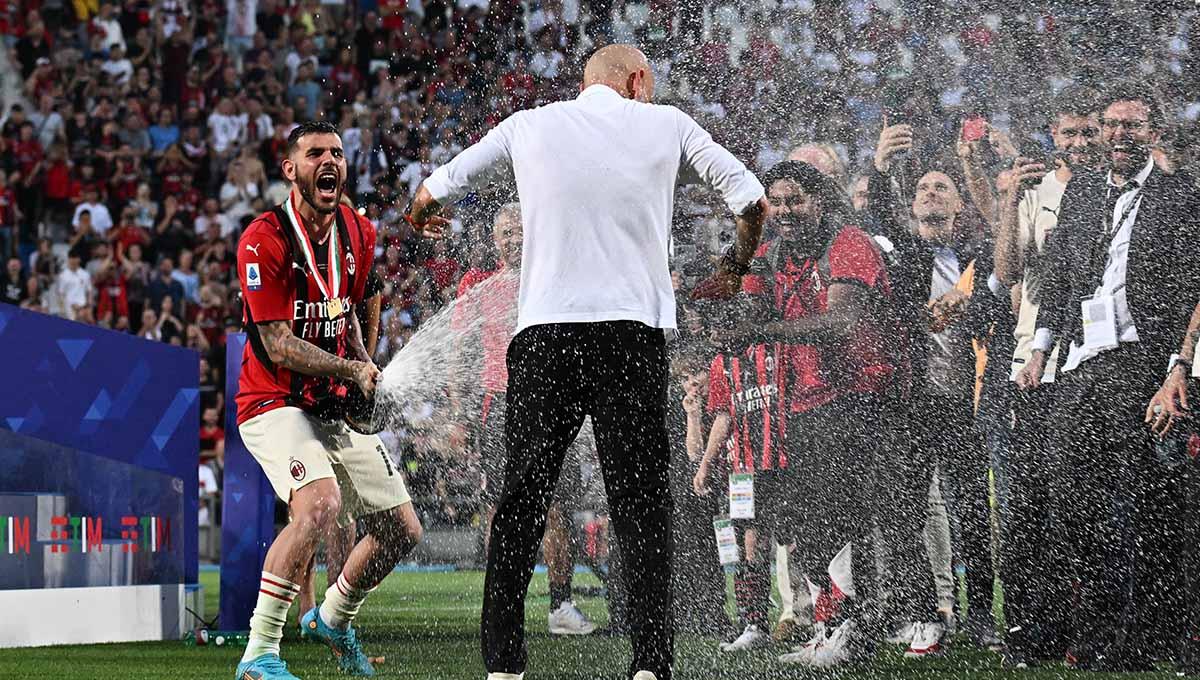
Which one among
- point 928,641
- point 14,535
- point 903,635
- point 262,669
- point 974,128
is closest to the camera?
point 262,669

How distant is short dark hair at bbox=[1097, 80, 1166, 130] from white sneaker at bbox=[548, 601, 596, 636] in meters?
3.78

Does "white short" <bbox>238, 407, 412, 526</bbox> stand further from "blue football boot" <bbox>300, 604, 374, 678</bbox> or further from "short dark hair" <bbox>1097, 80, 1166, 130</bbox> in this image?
→ "short dark hair" <bbox>1097, 80, 1166, 130</bbox>

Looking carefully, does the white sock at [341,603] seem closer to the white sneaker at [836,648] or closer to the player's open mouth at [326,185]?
the player's open mouth at [326,185]

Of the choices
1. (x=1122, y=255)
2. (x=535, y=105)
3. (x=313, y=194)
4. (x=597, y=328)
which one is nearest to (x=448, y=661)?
(x=313, y=194)

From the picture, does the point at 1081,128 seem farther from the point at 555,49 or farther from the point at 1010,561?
the point at 555,49

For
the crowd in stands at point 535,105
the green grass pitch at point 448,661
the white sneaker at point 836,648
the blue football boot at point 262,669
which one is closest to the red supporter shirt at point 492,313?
the crowd in stands at point 535,105

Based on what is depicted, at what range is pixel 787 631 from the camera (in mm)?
7539

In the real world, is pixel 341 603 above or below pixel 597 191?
below

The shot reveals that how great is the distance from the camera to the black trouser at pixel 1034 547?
6.72 meters

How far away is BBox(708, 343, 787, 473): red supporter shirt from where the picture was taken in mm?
7309

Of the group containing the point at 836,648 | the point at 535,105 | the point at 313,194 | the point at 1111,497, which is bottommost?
the point at 836,648

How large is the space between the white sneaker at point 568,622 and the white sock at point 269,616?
3.09 m

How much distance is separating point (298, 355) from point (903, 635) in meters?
3.40

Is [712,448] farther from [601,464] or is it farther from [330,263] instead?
[601,464]
